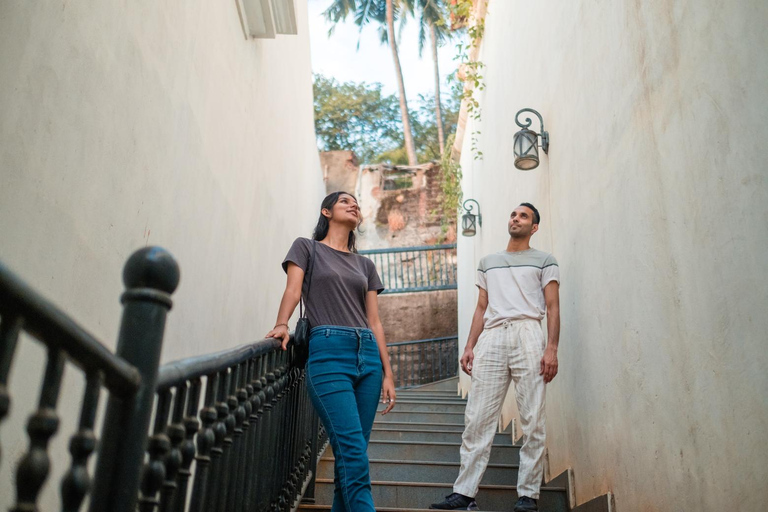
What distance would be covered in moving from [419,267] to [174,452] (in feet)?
42.9

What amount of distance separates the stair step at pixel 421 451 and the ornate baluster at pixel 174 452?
11.6 feet

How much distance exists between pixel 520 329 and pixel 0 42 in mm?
2735

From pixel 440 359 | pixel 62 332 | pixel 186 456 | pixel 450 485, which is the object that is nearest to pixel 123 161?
pixel 186 456

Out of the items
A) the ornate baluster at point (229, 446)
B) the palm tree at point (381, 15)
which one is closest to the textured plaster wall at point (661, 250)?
the ornate baluster at point (229, 446)

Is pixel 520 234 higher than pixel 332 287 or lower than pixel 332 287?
higher

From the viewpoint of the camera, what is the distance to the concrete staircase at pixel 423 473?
3.67m

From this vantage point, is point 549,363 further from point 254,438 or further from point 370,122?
point 370,122

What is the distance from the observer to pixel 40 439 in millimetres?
887

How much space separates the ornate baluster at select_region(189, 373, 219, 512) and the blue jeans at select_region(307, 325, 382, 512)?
753 mm

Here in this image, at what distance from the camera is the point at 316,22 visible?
69.7 feet

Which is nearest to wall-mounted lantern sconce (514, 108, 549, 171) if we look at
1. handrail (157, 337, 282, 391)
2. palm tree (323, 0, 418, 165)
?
handrail (157, 337, 282, 391)

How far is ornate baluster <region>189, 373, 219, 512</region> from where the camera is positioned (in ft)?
5.23

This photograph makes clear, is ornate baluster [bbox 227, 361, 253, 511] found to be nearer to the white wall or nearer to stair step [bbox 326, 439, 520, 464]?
the white wall

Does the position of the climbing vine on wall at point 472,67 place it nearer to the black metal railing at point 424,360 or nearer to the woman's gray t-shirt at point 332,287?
the black metal railing at point 424,360
